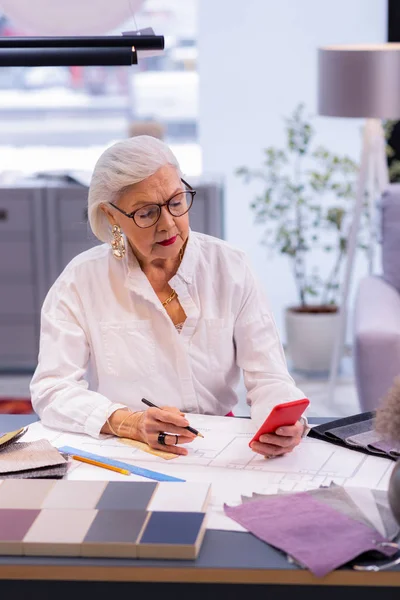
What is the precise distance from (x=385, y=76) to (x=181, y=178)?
179cm

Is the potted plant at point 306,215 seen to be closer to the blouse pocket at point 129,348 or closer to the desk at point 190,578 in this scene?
the blouse pocket at point 129,348

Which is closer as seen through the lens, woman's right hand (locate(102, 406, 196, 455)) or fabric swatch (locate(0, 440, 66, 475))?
fabric swatch (locate(0, 440, 66, 475))

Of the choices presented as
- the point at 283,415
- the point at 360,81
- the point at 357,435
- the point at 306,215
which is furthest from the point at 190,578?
the point at 306,215

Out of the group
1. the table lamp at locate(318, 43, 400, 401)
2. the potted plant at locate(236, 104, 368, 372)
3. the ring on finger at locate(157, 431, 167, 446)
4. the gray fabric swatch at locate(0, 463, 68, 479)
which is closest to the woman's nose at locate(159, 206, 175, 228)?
the ring on finger at locate(157, 431, 167, 446)

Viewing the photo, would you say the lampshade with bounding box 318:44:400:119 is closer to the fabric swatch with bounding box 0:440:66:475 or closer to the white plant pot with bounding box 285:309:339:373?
the white plant pot with bounding box 285:309:339:373

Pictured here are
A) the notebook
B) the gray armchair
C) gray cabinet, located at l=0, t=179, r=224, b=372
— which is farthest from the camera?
gray cabinet, located at l=0, t=179, r=224, b=372

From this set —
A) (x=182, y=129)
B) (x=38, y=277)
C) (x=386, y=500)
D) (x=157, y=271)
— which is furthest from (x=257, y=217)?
(x=386, y=500)

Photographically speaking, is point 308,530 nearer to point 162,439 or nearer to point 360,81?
point 162,439

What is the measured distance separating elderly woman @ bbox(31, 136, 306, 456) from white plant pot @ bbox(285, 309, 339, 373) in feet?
7.60

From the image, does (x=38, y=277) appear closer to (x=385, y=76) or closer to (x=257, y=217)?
(x=257, y=217)

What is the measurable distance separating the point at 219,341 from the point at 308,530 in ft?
2.81

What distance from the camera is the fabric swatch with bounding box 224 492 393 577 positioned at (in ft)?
4.74

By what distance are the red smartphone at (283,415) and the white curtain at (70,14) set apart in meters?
0.91

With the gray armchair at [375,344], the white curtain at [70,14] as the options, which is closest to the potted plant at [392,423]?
the white curtain at [70,14]
